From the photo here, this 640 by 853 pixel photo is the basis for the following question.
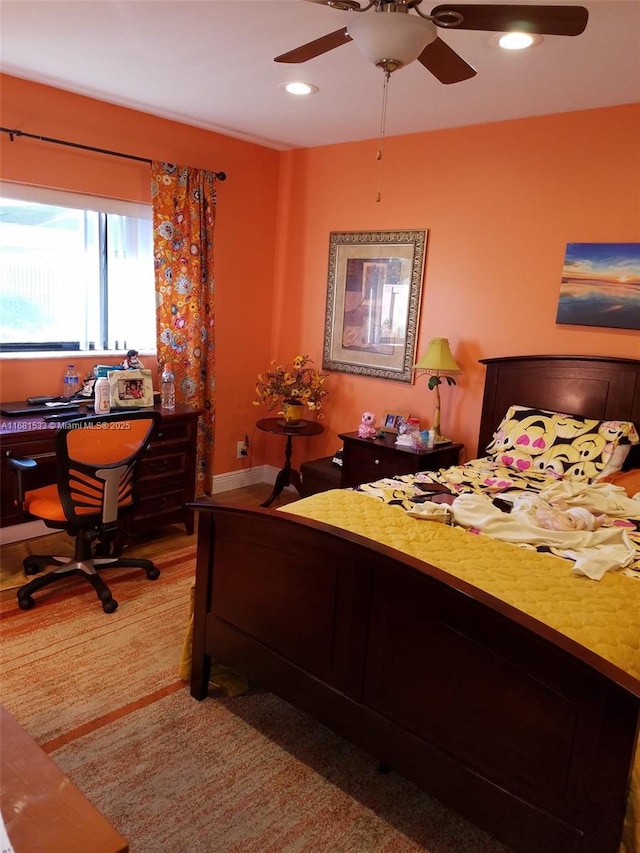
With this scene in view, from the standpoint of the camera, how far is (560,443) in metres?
3.10

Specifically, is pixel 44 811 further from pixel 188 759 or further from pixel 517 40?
pixel 517 40

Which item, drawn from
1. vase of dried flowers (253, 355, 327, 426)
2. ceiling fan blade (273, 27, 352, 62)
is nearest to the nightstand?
vase of dried flowers (253, 355, 327, 426)

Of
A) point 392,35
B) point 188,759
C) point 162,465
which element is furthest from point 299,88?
point 188,759

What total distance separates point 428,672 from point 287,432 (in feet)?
8.61

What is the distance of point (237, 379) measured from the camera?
4688 mm

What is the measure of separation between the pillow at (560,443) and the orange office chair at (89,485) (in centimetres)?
181

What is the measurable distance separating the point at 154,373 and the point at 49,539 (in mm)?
1222

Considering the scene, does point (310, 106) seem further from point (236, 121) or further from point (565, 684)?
point (565, 684)

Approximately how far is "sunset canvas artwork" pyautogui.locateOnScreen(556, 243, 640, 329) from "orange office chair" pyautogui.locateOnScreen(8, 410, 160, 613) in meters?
2.22

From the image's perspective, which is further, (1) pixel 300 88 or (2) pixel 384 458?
(2) pixel 384 458

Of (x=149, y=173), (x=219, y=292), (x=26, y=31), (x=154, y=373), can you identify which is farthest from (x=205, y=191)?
(x=26, y=31)

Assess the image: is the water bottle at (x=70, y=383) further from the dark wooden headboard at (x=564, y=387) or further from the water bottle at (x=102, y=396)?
the dark wooden headboard at (x=564, y=387)

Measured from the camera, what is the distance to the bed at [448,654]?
1399 mm

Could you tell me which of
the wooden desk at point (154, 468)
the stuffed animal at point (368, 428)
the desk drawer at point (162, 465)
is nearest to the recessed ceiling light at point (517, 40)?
the stuffed animal at point (368, 428)
